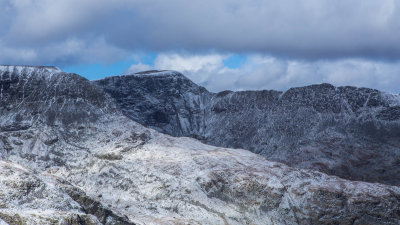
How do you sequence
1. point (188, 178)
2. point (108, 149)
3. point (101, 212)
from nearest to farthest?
point (101, 212) → point (188, 178) → point (108, 149)

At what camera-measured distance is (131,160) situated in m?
156

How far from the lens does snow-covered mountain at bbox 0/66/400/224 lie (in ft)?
386

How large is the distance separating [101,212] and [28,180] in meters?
14.7

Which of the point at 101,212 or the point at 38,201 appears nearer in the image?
the point at 38,201

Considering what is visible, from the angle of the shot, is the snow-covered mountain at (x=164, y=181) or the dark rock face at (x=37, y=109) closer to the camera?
the snow-covered mountain at (x=164, y=181)

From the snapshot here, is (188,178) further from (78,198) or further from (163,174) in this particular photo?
(78,198)

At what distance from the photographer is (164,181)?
140625 millimetres

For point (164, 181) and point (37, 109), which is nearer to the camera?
point (164, 181)

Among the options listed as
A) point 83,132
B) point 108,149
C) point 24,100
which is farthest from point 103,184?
point 24,100

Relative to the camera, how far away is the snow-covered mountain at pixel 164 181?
118 m

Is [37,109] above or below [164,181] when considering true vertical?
above

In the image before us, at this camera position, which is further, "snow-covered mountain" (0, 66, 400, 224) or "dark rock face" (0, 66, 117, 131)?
"dark rock face" (0, 66, 117, 131)

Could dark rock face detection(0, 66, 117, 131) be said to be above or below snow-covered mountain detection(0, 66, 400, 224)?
above

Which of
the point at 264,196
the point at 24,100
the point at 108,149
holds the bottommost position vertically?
the point at 264,196
